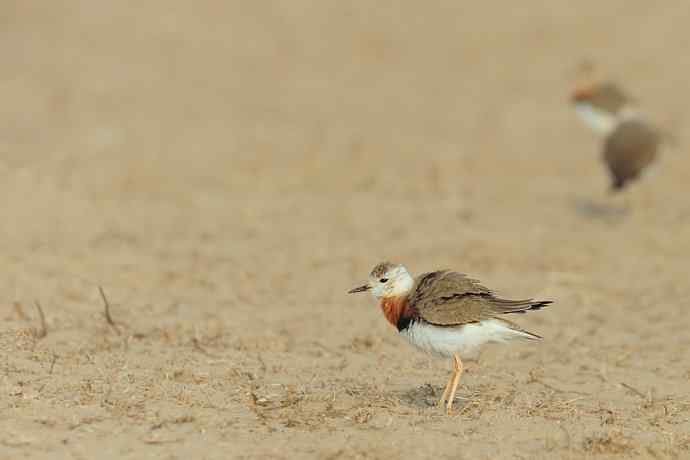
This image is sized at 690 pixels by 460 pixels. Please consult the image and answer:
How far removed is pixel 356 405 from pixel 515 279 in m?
4.22

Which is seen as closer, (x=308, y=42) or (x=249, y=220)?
(x=249, y=220)

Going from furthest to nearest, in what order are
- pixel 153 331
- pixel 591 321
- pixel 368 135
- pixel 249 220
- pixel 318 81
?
Result: pixel 318 81 → pixel 368 135 → pixel 249 220 → pixel 591 321 → pixel 153 331

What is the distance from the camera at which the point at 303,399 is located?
5945 mm

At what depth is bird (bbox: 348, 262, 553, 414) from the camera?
5.78 m

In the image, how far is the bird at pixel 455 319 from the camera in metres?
5.78

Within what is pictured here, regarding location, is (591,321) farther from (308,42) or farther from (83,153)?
(308,42)

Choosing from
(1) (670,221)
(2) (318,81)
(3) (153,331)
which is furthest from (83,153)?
(1) (670,221)

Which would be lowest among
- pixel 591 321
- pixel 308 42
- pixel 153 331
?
pixel 153 331

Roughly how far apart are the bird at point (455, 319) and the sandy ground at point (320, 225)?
35cm

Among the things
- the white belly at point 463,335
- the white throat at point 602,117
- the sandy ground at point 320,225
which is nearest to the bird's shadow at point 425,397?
the sandy ground at point 320,225

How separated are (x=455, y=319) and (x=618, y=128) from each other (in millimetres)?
7455

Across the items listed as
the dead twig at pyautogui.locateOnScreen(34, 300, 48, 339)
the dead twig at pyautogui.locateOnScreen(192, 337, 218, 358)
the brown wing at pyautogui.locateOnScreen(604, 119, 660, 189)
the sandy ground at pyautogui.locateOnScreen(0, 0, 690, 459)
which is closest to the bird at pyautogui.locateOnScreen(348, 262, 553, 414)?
the sandy ground at pyautogui.locateOnScreen(0, 0, 690, 459)

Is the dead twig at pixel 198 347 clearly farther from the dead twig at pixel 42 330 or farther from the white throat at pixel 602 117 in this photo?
the white throat at pixel 602 117

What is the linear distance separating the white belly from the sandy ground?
37cm
